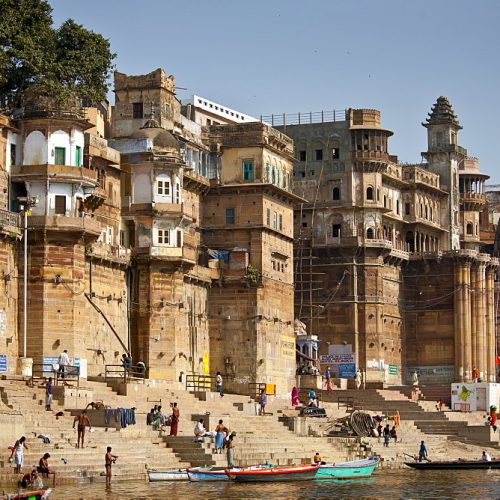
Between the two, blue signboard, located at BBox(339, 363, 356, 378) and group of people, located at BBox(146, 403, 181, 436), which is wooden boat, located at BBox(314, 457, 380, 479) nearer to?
group of people, located at BBox(146, 403, 181, 436)

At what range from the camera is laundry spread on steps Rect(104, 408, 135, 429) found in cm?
5003

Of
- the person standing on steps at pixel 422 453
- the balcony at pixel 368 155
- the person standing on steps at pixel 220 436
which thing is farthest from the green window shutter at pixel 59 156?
the balcony at pixel 368 155

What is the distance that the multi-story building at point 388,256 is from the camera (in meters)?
87.3

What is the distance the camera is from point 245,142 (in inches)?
2913

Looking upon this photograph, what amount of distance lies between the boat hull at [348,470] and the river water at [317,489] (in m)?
0.24

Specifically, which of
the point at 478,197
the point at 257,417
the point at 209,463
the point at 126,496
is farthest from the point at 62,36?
the point at 478,197

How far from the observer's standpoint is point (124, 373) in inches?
2312

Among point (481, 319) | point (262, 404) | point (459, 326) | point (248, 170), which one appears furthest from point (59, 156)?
point (481, 319)

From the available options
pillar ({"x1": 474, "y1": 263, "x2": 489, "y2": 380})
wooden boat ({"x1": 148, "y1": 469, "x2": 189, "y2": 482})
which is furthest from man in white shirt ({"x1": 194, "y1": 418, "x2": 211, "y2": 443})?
pillar ({"x1": 474, "y1": 263, "x2": 489, "y2": 380})

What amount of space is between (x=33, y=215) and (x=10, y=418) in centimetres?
1337

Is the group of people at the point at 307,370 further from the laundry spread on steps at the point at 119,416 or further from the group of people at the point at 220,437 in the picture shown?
the laundry spread on steps at the point at 119,416

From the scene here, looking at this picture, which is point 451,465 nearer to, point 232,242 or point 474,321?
point 232,242

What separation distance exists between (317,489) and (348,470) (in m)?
3.12

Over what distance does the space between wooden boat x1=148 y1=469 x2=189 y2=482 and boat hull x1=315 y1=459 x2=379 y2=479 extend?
497 centimetres
